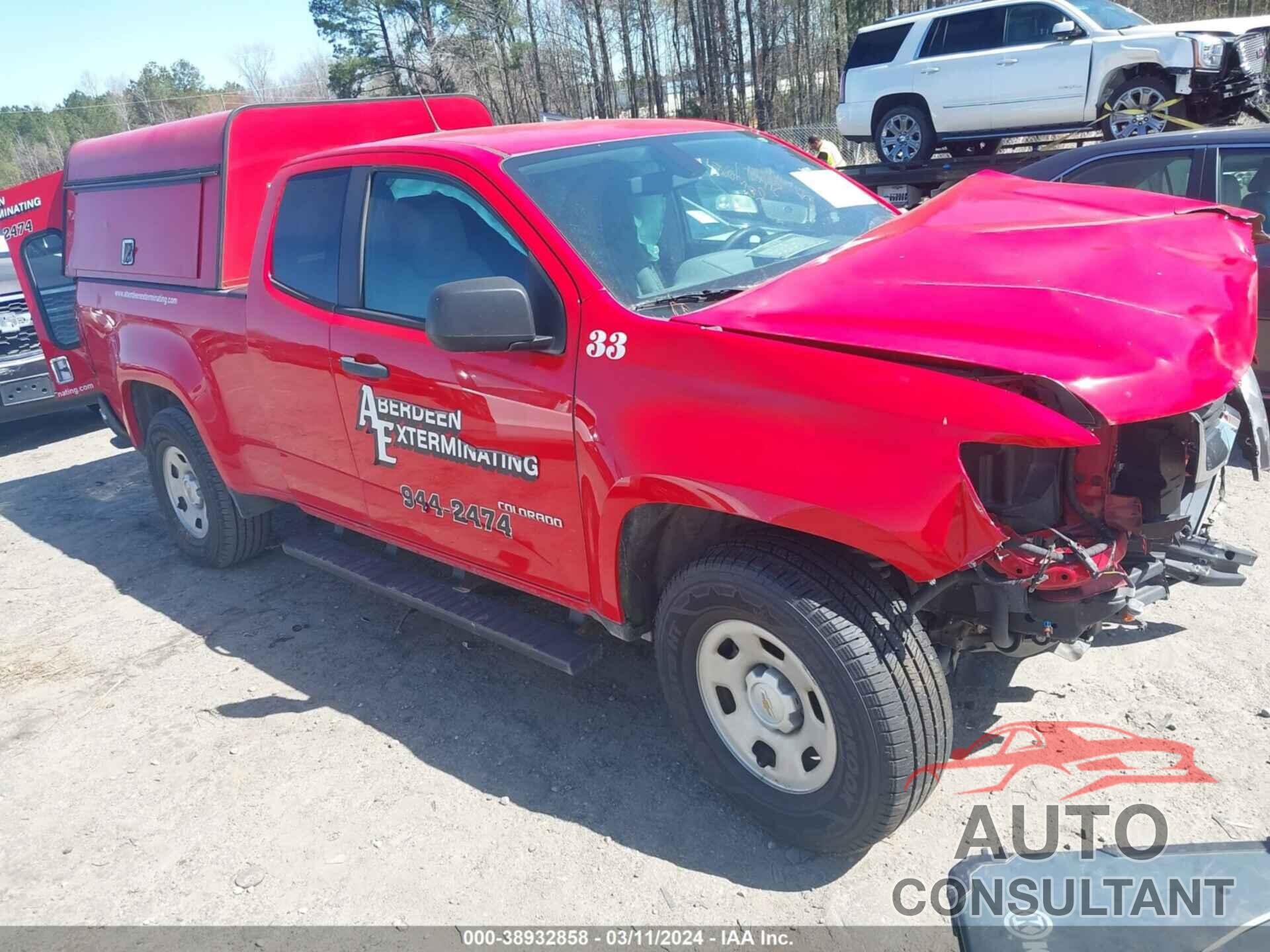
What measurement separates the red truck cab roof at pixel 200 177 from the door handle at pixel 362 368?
54.7 inches

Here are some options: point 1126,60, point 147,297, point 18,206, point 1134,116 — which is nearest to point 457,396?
point 147,297

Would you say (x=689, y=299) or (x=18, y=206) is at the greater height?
(x=18, y=206)

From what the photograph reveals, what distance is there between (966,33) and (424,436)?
1117 cm

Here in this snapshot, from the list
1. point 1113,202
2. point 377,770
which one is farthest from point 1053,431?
point 377,770

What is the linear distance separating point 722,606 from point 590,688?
50.1 inches

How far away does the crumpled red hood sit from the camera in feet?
7.73

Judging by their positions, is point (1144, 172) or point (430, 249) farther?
point (1144, 172)

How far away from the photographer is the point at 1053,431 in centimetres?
221

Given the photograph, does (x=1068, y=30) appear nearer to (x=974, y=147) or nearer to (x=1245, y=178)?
(x=974, y=147)

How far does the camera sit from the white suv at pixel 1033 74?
1029 centimetres

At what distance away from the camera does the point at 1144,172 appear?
565 centimetres

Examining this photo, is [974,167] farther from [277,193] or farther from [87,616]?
[87,616]

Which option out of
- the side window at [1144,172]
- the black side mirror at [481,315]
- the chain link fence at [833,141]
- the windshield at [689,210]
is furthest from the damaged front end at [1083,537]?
the chain link fence at [833,141]

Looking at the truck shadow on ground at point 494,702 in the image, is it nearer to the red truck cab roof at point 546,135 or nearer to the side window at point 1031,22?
the red truck cab roof at point 546,135
